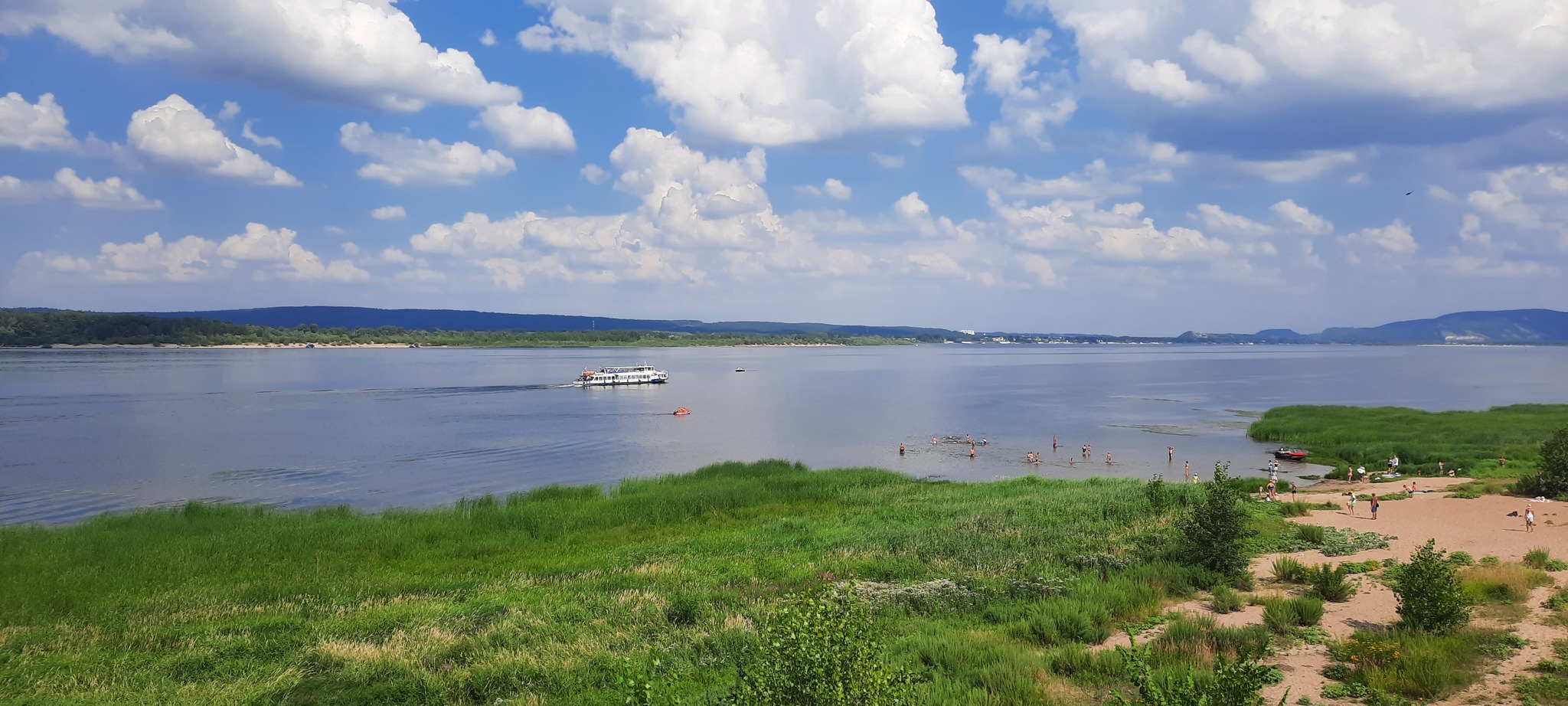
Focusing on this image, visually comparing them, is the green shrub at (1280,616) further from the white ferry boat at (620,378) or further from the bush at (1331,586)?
the white ferry boat at (620,378)

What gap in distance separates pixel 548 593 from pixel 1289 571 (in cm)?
1720

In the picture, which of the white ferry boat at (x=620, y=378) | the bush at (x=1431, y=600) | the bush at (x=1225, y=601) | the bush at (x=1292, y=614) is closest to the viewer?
the bush at (x=1431, y=600)

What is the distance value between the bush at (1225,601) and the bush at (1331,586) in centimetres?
160

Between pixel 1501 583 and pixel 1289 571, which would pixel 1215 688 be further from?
pixel 1501 583

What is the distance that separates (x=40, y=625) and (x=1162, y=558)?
2512 centimetres

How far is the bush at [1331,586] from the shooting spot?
1750cm

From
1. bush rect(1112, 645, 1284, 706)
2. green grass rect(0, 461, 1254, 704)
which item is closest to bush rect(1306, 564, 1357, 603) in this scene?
green grass rect(0, 461, 1254, 704)

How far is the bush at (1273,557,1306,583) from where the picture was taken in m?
19.1

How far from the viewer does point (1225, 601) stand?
17.2 metres

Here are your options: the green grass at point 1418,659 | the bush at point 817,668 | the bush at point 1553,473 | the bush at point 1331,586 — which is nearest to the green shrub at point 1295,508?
the bush at point 1553,473

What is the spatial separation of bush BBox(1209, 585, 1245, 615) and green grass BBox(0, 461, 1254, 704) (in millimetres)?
923

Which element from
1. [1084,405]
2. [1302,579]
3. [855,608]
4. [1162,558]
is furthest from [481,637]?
[1084,405]

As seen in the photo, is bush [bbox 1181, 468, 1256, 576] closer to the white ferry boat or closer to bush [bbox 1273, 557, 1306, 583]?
bush [bbox 1273, 557, 1306, 583]

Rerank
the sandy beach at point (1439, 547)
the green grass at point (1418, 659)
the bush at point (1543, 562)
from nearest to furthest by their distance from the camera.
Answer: the green grass at point (1418, 659), the sandy beach at point (1439, 547), the bush at point (1543, 562)
